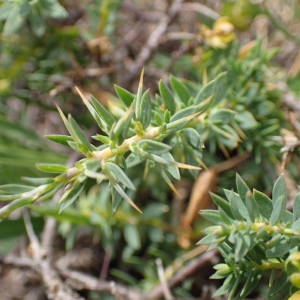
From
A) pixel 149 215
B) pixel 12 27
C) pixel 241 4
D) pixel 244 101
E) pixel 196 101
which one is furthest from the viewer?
pixel 241 4

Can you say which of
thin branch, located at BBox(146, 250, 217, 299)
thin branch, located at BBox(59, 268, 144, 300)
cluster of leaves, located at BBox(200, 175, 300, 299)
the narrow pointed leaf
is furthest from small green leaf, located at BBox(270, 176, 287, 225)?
thin branch, located at BBox(59, 268, 144, 300)

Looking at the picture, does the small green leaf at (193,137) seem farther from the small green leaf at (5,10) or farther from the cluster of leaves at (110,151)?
the small green leaf at (5,10)

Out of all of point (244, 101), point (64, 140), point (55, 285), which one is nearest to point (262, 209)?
point (64, 140)


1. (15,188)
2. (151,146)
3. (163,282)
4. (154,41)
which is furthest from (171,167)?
(154,41)

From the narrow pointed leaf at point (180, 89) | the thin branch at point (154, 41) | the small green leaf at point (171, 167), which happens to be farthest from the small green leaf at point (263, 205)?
the thin branch at point (154, 41)

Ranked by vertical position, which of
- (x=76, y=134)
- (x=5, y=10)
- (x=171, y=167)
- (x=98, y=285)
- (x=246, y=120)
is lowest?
(x=98, y=285)

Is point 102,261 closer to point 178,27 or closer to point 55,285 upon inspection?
point 55,285

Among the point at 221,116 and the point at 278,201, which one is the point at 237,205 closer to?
the point at 278,201

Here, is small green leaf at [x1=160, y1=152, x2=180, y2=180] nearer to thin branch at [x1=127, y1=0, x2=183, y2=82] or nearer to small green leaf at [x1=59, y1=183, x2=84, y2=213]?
small green leaf at [x1=59, y1=183, x2=84, y2=213]
